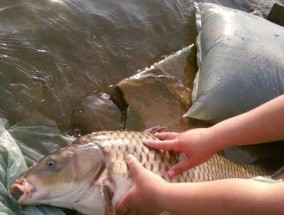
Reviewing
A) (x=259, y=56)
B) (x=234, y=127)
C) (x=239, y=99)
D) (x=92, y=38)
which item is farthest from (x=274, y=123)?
(x=92, y=38)

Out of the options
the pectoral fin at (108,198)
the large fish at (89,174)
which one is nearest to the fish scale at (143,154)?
the large fish at (89,174)

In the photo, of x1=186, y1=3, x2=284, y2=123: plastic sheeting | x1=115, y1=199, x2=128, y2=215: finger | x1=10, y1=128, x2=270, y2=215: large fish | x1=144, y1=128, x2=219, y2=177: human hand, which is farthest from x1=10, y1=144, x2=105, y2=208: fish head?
x1=186, y1=3, x2=284, y2=123: plastic sheeting

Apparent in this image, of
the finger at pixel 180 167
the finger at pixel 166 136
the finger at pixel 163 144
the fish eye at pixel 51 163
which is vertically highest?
the finger at pixel 163 144

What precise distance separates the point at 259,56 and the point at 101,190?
1.26 m

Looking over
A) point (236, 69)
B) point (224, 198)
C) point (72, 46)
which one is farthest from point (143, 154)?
point (72, 46)

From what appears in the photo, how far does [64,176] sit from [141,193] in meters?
0.30

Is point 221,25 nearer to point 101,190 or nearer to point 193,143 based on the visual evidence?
point 193,143

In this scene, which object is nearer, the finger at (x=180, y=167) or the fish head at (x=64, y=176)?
the fish head at (x=64, y=176)

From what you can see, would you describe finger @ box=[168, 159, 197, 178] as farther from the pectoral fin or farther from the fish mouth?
the fish mouth

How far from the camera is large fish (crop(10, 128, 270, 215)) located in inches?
79.4

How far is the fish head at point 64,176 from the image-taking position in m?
2.01

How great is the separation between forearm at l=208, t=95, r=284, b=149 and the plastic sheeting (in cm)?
48

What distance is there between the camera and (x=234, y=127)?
7.34ft

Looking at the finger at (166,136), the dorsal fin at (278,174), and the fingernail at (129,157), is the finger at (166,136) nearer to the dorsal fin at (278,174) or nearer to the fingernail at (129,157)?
the fingernail at (129,157)
